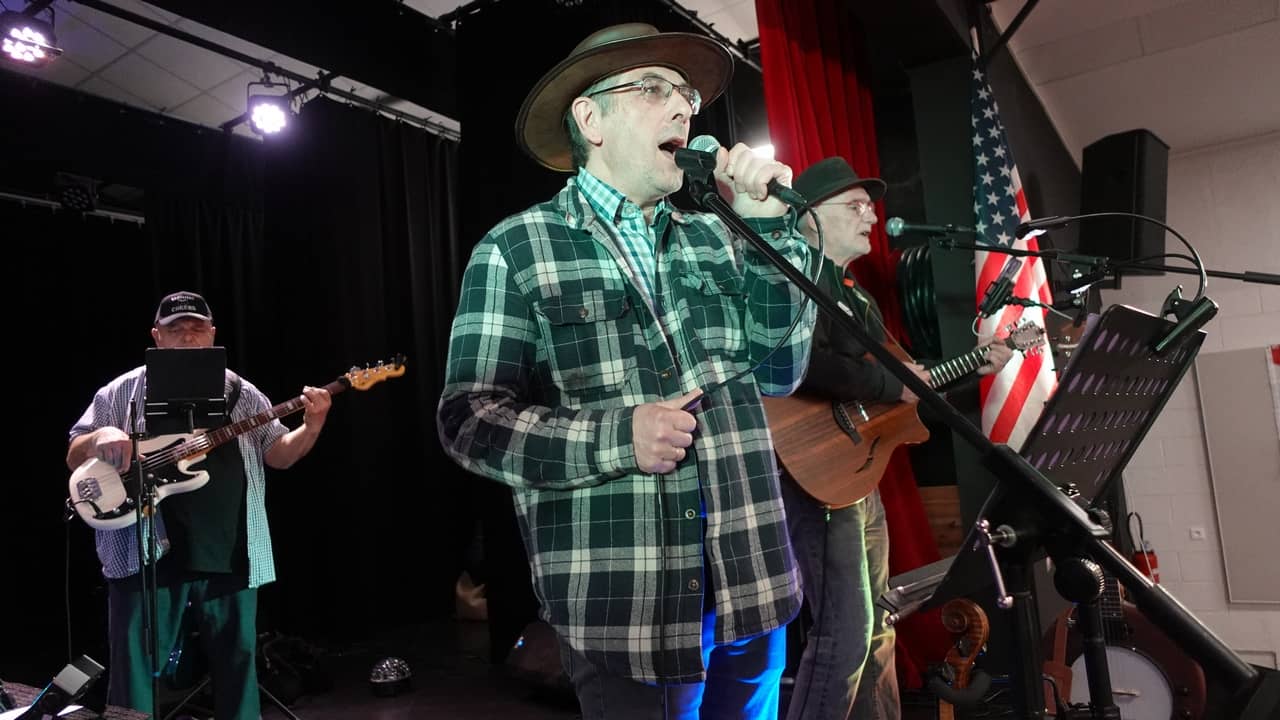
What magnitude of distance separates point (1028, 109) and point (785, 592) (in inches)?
196

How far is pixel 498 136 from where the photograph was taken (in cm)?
431

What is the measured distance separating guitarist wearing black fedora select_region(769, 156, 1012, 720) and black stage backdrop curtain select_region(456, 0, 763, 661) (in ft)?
4.79

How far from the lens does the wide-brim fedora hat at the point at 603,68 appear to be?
1.58 meters

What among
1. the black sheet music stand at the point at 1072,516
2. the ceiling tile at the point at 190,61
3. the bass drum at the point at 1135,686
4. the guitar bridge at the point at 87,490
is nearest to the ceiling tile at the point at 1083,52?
the bass drum at the point at 1135,686

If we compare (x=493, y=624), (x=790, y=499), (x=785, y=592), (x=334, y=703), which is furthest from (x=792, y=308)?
(x=334, y=703)

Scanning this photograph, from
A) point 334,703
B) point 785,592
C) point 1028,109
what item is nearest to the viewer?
point 785,592

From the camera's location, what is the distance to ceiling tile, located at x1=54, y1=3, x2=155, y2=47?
5074 mm

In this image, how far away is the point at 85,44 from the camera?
17.7ft

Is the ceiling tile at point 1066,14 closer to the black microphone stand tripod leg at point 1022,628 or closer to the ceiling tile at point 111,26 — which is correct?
the black microphone stand tripod leg at point 1022,628

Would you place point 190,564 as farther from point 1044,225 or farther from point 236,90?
point 236,90

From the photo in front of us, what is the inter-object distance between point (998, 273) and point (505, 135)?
2.50 metres

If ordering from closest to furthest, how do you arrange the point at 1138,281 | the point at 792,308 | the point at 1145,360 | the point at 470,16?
the point at 1145,360 < the point at 792,308 < the point at 470,16 < the point at 1138,281

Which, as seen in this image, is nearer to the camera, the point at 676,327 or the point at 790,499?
the point at 676,327

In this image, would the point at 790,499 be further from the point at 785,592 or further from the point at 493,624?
the point at 493,624
